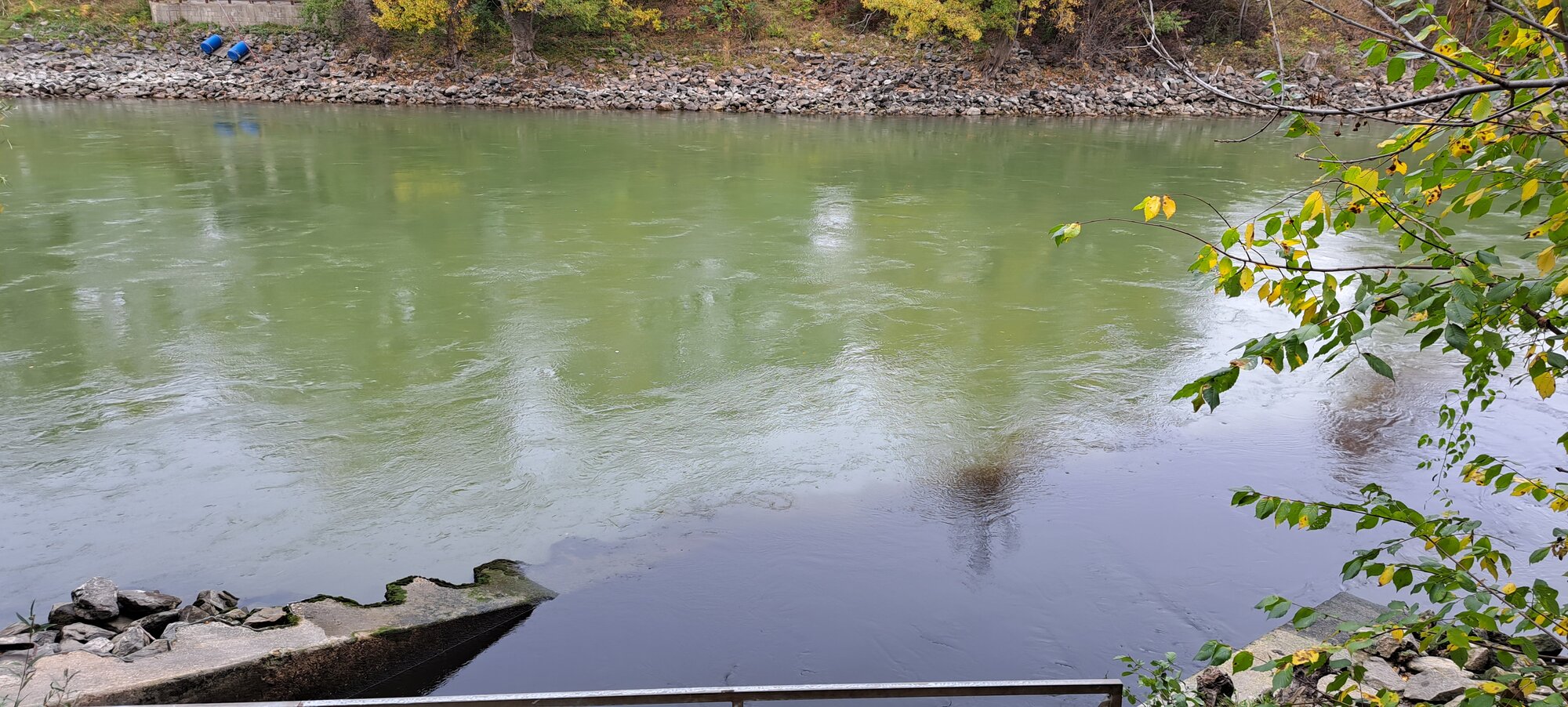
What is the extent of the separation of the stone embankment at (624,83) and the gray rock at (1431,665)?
19.4 metres

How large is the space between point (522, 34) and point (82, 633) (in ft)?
71.1

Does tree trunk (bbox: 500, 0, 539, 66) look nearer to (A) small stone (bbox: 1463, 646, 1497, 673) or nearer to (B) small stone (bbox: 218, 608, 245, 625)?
(B) small stone (bbox: 218, 608, 245, 625)

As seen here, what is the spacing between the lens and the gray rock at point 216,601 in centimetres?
331

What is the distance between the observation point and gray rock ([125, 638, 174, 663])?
287 centimetres

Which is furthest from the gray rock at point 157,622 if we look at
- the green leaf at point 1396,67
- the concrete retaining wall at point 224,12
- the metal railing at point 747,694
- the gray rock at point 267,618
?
the concrete retaining wall at point 224,12

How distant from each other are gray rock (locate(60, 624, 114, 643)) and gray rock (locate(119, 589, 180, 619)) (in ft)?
0.51

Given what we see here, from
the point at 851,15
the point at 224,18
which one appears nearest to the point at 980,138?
the point at 851,15

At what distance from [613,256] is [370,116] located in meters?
12.3

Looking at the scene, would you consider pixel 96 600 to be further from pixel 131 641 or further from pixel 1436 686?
pixel 1436 686

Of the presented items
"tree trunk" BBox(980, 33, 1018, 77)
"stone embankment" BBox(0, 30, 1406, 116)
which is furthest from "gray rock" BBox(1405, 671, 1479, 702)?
"tree trunk" BBox(980, 33, 1018, 77)

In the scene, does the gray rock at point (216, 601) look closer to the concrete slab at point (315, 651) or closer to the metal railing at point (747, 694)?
the concrete slab at point (315, 651)

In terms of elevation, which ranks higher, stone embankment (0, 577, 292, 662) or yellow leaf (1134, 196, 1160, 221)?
yellow leaf (1134, 196, 1160, 221)

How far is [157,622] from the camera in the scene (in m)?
3.19

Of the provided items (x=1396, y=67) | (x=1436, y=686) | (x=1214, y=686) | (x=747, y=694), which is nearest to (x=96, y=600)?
(x=747, y=694)
